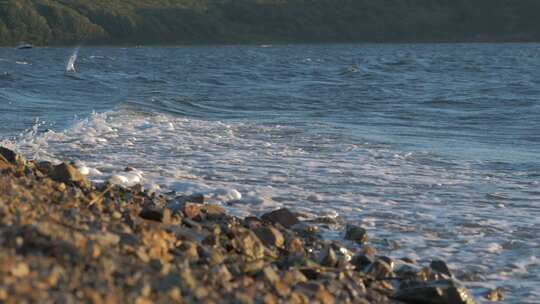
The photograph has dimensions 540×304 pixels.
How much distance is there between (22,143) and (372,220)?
571 cm

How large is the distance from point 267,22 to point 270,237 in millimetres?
102355

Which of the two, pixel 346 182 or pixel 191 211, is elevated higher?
pixel 191 211

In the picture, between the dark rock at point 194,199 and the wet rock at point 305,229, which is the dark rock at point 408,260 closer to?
the wet rock at point 305,229

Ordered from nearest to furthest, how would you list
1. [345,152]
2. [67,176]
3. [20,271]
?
[20,271]
[67,176]
[345,152]

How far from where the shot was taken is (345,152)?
10.5 m

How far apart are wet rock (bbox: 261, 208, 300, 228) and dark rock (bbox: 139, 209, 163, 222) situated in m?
1.17

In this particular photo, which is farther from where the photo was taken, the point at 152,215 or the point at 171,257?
the point at 152,215

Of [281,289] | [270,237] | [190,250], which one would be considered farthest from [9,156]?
[281,289]

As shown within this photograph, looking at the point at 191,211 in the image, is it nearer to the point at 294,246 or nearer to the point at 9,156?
the point at 294,246

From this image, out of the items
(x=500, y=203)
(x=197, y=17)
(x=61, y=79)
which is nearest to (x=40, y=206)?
(x=500, y=203)

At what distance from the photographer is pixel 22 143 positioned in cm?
1079

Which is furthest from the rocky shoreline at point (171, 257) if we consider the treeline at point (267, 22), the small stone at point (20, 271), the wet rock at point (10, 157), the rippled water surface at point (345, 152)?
the treeline at point (267, 22)

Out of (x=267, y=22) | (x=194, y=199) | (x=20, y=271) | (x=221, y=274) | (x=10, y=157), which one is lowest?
(x=267, y=22)

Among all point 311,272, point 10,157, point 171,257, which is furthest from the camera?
point 10,157
